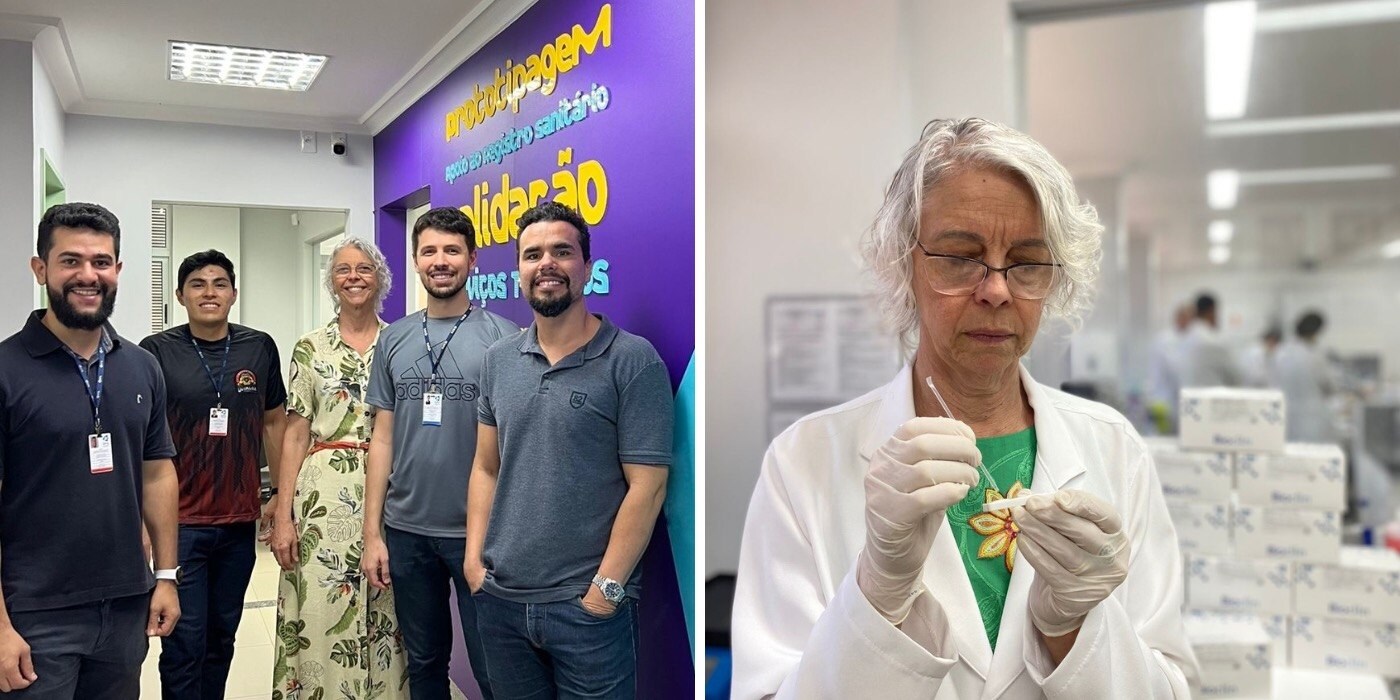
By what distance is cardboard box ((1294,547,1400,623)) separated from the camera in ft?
8.63

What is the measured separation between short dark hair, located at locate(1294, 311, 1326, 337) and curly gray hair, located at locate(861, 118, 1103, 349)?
1.73 m

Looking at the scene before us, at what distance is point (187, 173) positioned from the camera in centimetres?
181

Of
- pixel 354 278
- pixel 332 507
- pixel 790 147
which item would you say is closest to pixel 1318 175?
pixel 790 147

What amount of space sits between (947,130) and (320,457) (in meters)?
1.41

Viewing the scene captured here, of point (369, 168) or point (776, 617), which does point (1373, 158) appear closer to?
point (776, 617)

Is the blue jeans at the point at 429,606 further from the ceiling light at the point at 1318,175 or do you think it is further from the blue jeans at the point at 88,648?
the ceiling light at the point at 1318,175

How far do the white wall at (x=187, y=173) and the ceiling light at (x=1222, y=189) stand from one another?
7.56 feet

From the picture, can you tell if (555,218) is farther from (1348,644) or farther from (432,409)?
(1348,644)

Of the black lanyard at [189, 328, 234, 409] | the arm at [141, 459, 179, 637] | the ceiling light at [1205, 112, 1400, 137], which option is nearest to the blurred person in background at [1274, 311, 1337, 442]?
the ceiling light at [1205, 112, 1400, 137]

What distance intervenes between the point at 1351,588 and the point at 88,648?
332 cm

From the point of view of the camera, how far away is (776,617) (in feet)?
4.31

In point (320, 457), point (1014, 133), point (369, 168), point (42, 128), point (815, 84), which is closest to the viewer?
point (1014, 133)

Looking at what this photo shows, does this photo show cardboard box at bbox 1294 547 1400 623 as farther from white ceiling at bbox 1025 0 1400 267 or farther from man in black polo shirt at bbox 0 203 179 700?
man in black polo shirt at bbox 0 203 179 700

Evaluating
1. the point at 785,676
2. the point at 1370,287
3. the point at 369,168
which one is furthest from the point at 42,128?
the point at 1370,287
